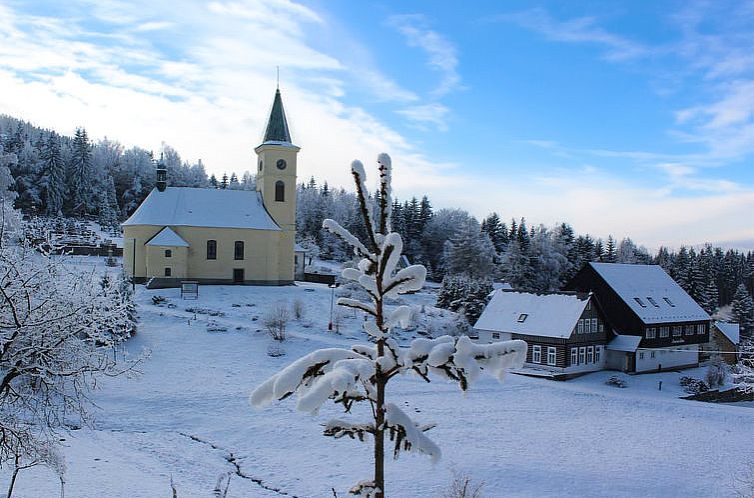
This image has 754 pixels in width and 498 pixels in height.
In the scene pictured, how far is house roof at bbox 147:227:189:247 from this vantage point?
140 ft

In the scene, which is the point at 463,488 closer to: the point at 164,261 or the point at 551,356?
the point at 551,356

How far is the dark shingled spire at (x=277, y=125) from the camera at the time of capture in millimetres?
48312

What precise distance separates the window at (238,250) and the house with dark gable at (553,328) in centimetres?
1949

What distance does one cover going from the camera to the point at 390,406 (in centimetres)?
372

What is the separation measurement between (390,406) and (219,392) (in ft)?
74.1

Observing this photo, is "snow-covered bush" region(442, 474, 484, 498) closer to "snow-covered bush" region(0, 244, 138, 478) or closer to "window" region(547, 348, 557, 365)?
"snow-covered bush" region(0, 244, 138, 478)

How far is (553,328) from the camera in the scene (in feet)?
110

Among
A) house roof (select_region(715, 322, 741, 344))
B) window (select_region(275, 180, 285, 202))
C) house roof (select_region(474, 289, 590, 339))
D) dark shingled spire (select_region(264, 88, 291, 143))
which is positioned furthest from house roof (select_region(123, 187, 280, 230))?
house roof (select_region(715, 322, 741, 344))

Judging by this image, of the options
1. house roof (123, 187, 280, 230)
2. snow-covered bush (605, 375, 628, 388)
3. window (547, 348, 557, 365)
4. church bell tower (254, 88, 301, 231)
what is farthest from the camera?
church bell tower (254, 88, 301, 231)

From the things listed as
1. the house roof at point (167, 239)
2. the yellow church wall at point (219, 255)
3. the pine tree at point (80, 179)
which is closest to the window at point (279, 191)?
the yellow church wall at point (219, 255)

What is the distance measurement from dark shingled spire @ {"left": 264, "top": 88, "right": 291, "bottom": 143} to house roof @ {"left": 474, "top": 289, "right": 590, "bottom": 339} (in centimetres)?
2224

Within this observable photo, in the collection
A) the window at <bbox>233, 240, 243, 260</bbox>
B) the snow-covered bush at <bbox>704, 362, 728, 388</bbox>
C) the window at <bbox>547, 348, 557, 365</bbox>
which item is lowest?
the snow-covered bush at <bbox>704, 362, 728, 388</bbox>

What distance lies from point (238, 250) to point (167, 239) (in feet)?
17.3

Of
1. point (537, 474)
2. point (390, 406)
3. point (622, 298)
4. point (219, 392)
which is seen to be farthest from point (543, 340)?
point (390, 406)
